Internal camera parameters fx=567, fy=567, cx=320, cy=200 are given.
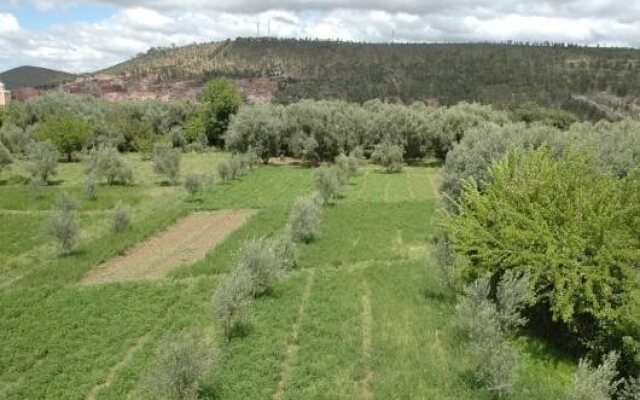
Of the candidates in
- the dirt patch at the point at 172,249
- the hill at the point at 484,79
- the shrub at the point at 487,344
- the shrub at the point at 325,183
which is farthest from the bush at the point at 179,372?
the hill at the point at 484,79

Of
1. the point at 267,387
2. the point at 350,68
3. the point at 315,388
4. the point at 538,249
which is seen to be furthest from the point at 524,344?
the point at 350,68

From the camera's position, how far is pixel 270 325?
19.9 metres

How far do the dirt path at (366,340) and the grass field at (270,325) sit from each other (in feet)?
0.16

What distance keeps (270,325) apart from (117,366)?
5231 millimetres

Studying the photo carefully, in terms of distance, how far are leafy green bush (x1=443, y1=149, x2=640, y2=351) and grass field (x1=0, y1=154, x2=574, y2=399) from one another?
2054 mm

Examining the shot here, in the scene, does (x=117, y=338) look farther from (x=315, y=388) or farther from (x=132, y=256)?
(x=132, y=256)

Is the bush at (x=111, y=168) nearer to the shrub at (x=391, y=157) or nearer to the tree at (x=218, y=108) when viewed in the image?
the shrub at (x=391, y=157)

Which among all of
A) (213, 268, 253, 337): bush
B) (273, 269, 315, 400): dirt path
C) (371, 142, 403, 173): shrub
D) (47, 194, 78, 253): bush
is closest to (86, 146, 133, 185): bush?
(47, 194, 78, 253): bush

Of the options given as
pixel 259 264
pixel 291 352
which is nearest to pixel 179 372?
pixel 291 352

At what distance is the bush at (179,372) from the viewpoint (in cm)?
1370

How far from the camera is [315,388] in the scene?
15.7 metres

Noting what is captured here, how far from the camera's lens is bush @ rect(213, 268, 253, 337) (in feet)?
60.6

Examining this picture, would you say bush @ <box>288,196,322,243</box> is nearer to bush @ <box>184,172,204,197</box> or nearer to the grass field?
the grass field

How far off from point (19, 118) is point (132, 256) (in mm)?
80931
